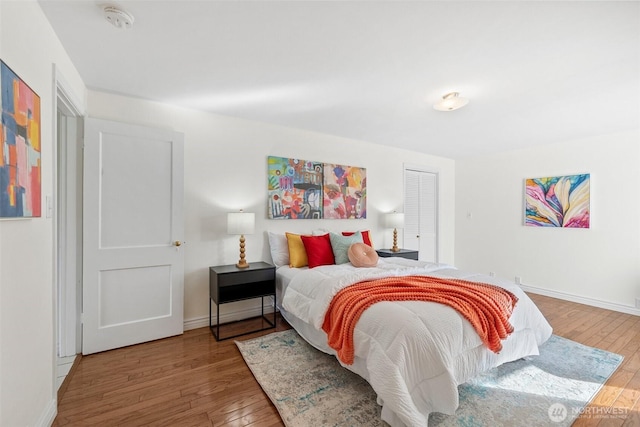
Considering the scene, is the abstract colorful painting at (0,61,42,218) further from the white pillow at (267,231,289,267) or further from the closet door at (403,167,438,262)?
the closet door at (403,167,438,262)

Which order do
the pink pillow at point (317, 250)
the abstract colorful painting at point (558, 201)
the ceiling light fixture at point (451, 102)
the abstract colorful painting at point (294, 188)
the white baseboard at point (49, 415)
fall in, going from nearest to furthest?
the white baseboard at point (49, 415) → the ceiling light fixture at point (451, 102) → the pink pillow at point (317, 250) → the abstract colorful painting at point (294, 188) → the abstract colorful painting at point (558, 201)

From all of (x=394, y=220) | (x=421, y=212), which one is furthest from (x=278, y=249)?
(x=421, y=212)

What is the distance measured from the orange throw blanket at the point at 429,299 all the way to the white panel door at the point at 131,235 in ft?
5.51

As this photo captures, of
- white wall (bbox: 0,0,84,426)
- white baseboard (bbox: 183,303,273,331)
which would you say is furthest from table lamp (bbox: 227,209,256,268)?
white wall (bbox: 0,0,84,426)

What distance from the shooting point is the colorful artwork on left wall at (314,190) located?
3410 millimetres

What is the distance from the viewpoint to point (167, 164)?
2730 mm

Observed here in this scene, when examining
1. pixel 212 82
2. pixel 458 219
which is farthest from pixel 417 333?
pixel 458 219

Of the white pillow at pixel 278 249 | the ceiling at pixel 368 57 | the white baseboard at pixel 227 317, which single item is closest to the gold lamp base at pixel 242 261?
the white pillow at pixel 278 249

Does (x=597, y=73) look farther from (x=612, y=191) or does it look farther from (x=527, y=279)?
(x=527, y=279)

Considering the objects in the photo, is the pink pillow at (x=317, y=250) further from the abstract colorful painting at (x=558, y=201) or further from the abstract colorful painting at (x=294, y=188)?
the abstract colorful painting at (x=558, y=201)

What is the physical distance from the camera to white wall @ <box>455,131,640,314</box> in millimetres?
3484

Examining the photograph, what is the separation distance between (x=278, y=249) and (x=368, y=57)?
216 centimetres

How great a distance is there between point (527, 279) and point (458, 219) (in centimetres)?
147

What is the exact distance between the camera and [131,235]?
257 cm
